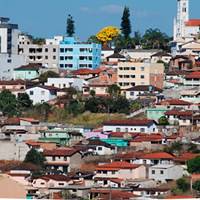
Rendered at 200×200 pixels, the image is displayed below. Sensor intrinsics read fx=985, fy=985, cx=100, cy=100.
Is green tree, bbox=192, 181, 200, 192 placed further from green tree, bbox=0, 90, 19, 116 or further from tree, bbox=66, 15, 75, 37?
tree, bbox=66, 15, 75, 37

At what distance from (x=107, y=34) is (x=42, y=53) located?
6522 mm

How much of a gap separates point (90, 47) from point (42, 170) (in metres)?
13.2

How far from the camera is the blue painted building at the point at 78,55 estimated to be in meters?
35.0

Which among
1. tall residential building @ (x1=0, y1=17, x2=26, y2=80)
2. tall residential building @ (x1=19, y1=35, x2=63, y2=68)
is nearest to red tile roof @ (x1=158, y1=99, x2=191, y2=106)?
tall residential building @ (x1=0, y1=17, x2=26, y2=80)

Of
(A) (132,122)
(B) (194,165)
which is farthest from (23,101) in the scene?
(B) (194,165)

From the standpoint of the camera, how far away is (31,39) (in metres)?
39.2

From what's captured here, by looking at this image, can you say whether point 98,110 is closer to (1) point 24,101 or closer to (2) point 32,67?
(1) point 24,101

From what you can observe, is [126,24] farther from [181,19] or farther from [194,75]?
[194,75]

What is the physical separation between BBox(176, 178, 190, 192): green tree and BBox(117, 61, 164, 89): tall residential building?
1036 cm

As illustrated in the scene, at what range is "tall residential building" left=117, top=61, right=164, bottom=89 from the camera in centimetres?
3117

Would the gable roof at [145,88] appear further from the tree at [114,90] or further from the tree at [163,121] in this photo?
the tree at [163,121]

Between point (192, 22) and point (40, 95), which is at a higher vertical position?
point (192, 22)

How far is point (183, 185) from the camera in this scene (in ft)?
67.3

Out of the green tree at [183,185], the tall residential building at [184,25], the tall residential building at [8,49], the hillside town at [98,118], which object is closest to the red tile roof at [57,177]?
the hillside town at [98,118]
